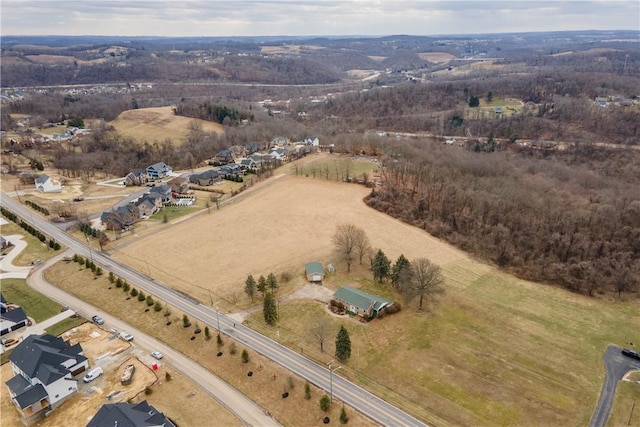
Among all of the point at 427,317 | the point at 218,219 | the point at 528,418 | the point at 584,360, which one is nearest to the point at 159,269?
the point at 218,219

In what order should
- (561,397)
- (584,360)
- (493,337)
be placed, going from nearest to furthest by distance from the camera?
(561,397)
(584,360)
(493,337)

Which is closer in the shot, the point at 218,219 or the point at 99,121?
the point at 218,219

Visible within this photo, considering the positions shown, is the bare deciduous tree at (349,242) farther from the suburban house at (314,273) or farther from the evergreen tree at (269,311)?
the evergreen tree at (269,311)

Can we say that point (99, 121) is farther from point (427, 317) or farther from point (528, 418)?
point (528, 418)

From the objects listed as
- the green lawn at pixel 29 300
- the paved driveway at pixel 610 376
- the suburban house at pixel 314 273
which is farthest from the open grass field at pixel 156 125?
the paved driveway at pixel 610 376

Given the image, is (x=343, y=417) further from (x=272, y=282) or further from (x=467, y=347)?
(x=272, y=282)

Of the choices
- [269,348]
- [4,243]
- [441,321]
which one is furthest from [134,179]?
[441,321]
